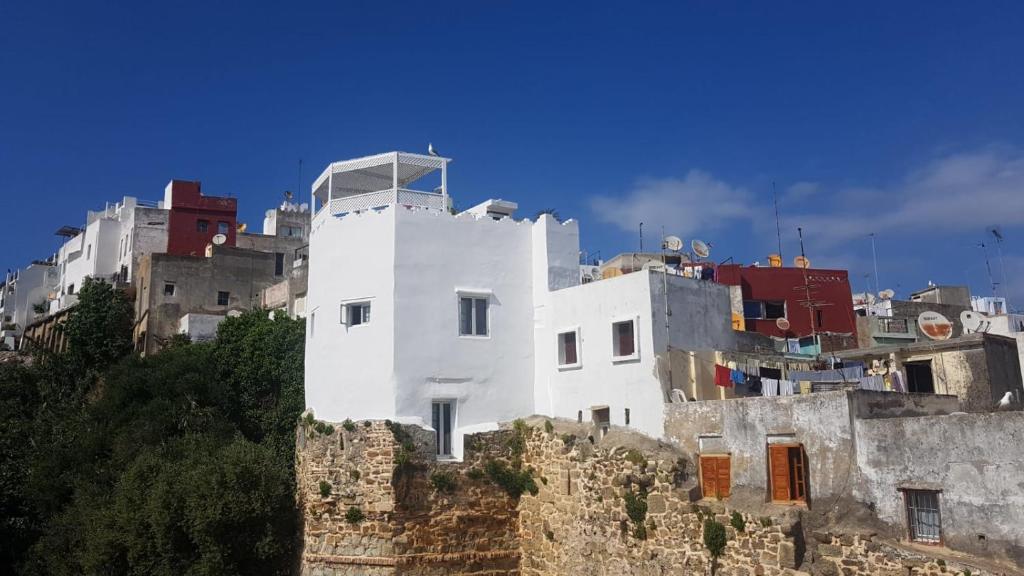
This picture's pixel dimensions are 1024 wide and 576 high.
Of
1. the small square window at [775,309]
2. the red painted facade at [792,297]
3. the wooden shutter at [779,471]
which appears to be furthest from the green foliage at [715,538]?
the small square window at [775,309]

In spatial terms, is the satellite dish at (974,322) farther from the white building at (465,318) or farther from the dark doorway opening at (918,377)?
the white building at (465,318)

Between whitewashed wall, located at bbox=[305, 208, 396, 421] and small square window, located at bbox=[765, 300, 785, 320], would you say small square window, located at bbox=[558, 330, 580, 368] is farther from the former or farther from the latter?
small square window, located at bbox=[765, 300, 785, 320]

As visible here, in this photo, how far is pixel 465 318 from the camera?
2256 cm

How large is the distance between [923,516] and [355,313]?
13853 millimetres

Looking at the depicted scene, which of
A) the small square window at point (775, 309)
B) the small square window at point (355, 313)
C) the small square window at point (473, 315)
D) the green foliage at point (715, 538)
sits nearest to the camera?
the green foliage at point (715, 538)

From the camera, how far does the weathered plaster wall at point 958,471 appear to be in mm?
13070

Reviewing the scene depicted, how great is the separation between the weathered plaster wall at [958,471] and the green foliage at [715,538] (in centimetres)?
274

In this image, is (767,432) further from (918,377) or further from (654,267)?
(654,267)

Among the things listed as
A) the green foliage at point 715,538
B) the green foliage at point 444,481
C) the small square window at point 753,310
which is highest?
the small square window at point 753,310

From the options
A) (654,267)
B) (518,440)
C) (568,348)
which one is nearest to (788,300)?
(654,267)

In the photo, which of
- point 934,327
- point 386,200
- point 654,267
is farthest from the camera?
point 654,267

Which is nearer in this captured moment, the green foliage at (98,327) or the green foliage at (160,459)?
the green foliage at (160,459)

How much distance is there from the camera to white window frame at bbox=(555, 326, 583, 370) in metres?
22.0

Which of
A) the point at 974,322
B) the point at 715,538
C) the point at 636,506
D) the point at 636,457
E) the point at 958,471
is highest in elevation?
the point at 974,322
